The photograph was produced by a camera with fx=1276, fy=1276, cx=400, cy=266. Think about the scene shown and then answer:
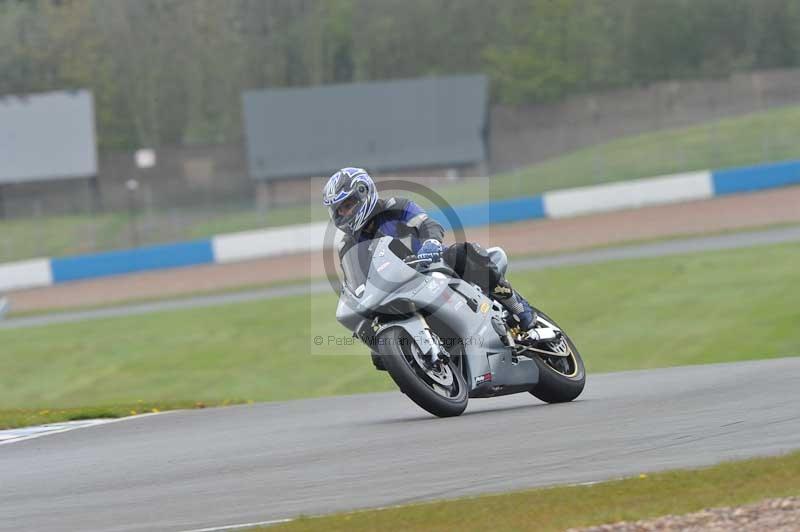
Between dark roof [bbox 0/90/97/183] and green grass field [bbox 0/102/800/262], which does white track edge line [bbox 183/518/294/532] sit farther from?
dark roof [bbox 0/90/97/183]

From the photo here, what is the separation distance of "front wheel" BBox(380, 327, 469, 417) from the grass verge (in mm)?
2546

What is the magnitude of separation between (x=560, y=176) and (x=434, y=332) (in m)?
33.0

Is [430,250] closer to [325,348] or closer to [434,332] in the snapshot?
[434,332]

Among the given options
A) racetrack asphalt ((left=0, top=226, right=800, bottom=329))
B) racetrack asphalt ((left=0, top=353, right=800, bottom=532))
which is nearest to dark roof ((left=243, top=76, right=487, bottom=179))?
racetrack asphalt ((left=0, top=226, right=800, bottom=329))

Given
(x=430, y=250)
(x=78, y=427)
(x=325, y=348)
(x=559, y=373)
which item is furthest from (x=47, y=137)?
(x=430, y=250)

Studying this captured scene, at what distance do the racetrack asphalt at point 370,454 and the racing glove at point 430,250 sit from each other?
4.09 feet

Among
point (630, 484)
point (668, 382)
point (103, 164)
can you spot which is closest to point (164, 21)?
point (103, 164)

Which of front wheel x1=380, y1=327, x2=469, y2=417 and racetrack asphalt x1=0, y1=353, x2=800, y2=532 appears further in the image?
front wheel x1=380, y1=327, x2=469, y2=417

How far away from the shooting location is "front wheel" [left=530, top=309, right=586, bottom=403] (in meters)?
10.4

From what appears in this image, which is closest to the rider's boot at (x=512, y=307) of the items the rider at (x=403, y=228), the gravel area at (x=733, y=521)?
the rider at (x=403, y=228)

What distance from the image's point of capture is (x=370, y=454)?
836cm

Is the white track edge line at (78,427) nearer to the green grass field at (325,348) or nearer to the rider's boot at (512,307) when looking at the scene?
the green grass field at (325,348)

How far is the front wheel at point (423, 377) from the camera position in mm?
9039

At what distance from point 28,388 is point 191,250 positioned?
16.8 m
